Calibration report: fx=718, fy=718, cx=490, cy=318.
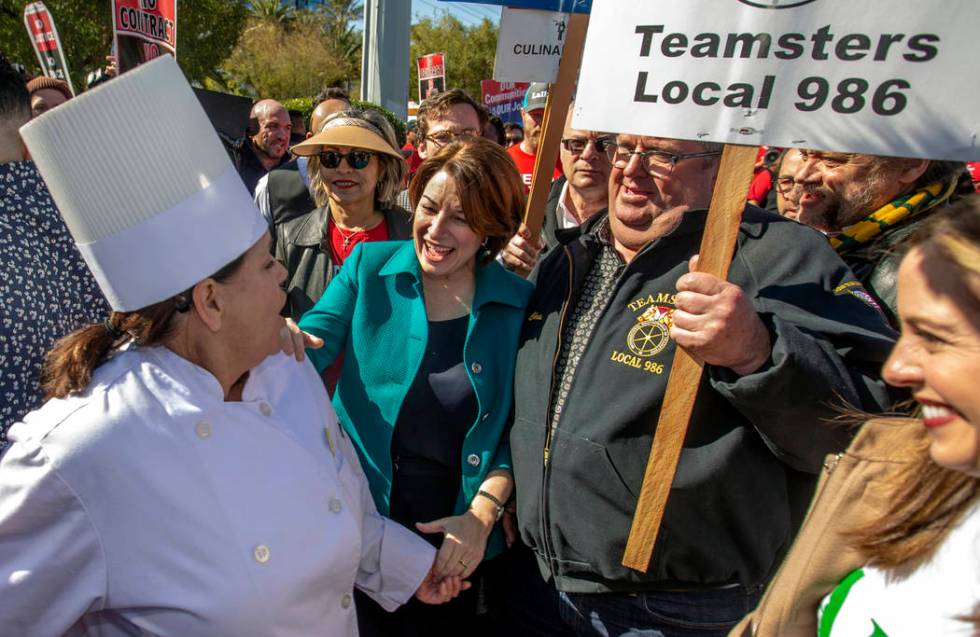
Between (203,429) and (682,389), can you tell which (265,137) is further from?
(682,389)

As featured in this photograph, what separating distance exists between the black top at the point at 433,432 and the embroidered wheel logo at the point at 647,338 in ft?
1.95

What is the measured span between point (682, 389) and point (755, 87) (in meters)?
0.67

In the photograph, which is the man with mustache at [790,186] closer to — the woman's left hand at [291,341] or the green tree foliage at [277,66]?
the woman's left hand at [291,341]

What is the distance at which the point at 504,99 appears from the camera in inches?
331

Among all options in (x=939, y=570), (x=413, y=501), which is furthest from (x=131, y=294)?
(x=939, y=570)

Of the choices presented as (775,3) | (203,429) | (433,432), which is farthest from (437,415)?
(775,3)

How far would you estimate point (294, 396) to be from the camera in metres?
1.82

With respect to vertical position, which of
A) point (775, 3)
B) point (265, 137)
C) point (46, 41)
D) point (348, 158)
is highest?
point (775, 3)

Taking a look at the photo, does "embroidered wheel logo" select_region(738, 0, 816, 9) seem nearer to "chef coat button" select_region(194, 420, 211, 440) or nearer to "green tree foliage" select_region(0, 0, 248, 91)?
"chef coat button" select_region(194, 420, 211, 440)

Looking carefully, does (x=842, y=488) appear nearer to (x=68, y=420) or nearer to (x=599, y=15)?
(x=599, y=15)

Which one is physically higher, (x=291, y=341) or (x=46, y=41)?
(x=291, y=341)

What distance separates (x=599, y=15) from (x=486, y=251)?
3.28 feet

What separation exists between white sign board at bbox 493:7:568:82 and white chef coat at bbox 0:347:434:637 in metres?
1.90

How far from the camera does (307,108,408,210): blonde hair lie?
3.68 metres
